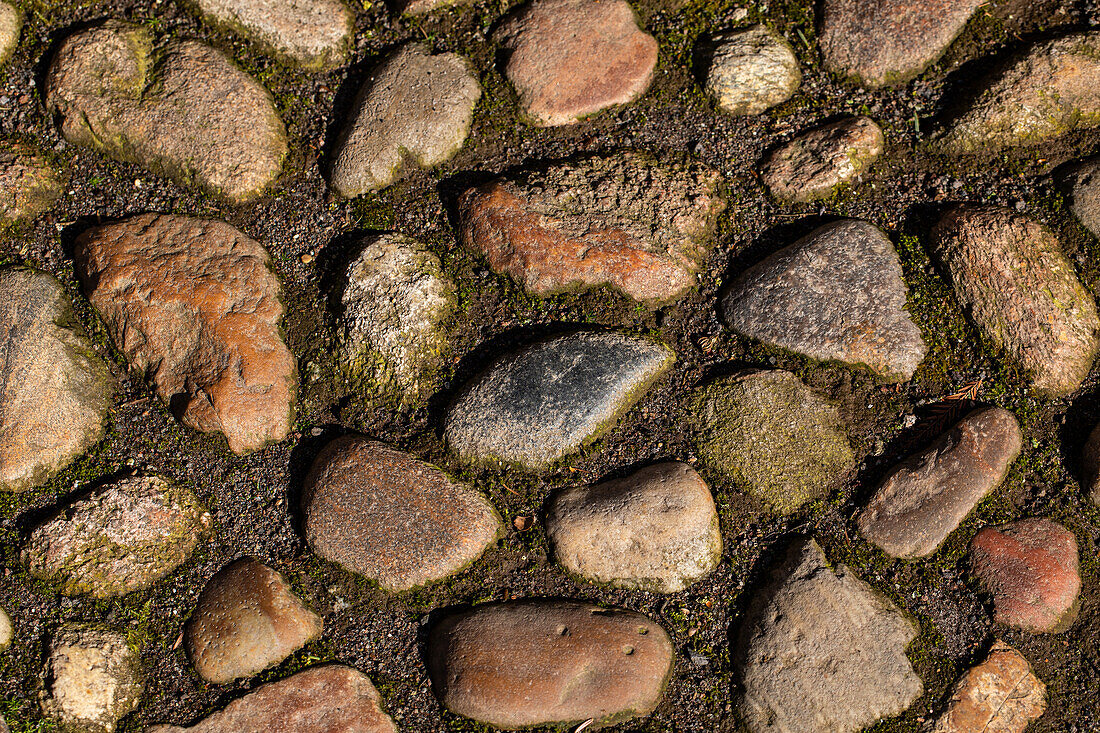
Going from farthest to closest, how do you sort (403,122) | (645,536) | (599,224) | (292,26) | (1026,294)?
(292,26) → (403,122) → (599,224) → (1026,294) → (645,536)

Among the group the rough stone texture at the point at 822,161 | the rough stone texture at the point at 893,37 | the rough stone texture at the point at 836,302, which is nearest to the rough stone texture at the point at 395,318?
the rough stone texture at the point at 836,302

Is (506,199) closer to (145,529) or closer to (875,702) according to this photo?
(145,529)

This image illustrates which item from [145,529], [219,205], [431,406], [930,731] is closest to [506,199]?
[431,406]

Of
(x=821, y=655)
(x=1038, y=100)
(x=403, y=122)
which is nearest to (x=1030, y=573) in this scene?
(x=821, y=655)

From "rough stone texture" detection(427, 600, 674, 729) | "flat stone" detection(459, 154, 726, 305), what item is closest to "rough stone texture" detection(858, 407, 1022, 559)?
"rough stone texture" detection(427, 600, 674, 729)

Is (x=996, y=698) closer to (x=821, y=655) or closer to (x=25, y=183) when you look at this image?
(x=821, y=655)

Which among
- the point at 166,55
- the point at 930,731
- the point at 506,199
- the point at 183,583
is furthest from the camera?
the point at 166,55
